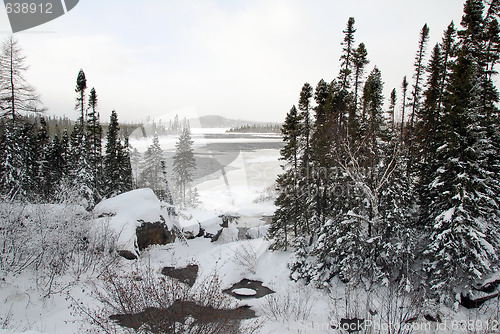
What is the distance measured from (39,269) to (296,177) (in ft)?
57.0

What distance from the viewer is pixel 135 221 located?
20062mm

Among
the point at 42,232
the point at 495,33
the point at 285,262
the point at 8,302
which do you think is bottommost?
the point at 285,262

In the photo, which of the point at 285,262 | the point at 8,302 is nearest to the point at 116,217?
the point at 8,302

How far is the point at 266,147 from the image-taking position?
94.1 metres

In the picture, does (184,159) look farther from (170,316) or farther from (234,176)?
(170,316)

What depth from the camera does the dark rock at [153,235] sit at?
66.2ft

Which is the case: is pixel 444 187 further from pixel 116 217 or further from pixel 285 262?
pixel 116 217

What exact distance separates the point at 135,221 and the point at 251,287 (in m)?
9.87

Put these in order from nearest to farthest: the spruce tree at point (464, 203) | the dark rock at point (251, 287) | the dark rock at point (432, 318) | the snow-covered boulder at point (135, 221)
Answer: the dark rock at point (432, 318), the spruce tree at point (464, 203), the dark rock at point (251, 287), the snow-covered boulder at point (135, 221)

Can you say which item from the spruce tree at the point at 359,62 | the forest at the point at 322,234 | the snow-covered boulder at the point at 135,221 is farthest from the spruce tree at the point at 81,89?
the spruce tree at the point at 359,62

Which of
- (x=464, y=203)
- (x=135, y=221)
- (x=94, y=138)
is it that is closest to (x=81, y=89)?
(x=94, y=138)

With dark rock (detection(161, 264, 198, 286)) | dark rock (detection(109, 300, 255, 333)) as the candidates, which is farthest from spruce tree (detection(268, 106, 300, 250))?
dark rock (detection(109, 300, 255, 333))

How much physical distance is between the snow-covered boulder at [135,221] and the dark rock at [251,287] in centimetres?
683

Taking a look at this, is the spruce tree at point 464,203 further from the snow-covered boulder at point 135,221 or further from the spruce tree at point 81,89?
the spruce tree at point 81,89
